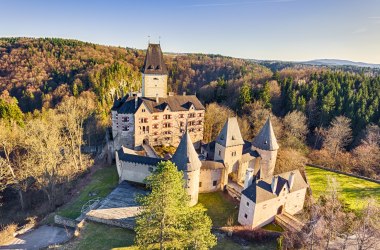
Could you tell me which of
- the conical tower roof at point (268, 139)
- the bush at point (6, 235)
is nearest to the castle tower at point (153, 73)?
the conical tower roof at point (268, 139)

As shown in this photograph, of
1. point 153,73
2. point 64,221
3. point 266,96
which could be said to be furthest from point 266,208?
point 266,96

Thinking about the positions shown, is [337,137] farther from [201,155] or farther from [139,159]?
[139,159]

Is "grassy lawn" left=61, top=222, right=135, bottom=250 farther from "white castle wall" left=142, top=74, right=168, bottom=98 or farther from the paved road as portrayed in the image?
"white castle wall" left=142, top=74, right=168, bottom=98

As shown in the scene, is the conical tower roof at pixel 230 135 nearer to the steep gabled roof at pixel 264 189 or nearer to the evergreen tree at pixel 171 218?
the steep gabled roof at pixel 264 189

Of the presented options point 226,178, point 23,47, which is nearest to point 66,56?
point 23,47

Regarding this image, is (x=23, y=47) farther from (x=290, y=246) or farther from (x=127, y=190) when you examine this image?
(x=290, y=246)
